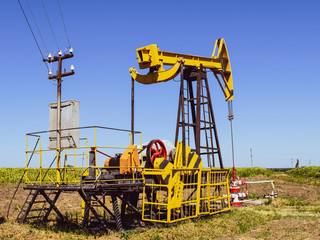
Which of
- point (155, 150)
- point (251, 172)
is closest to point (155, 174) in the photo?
point (155, 150)

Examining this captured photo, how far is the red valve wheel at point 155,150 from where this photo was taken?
32.0 feet

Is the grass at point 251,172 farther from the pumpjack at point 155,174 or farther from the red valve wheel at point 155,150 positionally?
the red valve wheel at point 155,150

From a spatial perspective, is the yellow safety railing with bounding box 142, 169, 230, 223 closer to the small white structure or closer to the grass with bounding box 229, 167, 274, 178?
the small white structure

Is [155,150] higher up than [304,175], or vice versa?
[155,150]

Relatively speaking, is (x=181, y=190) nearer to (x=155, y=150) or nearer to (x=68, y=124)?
(x=155, y=150)

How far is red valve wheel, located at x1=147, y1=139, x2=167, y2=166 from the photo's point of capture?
9758 millimetres

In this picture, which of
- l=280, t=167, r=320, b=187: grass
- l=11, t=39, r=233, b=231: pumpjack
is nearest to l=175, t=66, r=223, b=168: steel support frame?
l=11, t=39, r=233, b=231: pumpjack

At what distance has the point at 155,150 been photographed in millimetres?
10141

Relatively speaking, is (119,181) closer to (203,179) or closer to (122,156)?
(122,156)

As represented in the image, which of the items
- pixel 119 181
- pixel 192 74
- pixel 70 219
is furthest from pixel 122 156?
pixel 192 74

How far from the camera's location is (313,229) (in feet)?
29.5

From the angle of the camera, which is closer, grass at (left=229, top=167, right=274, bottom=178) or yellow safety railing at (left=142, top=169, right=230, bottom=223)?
yellow safety railing at (left=142, top=169, right=230, bottom=223)

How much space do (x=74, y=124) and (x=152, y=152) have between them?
221 centimetres

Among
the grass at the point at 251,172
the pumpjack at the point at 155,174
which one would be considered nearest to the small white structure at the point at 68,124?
the pumpjack at the point at 155,174
